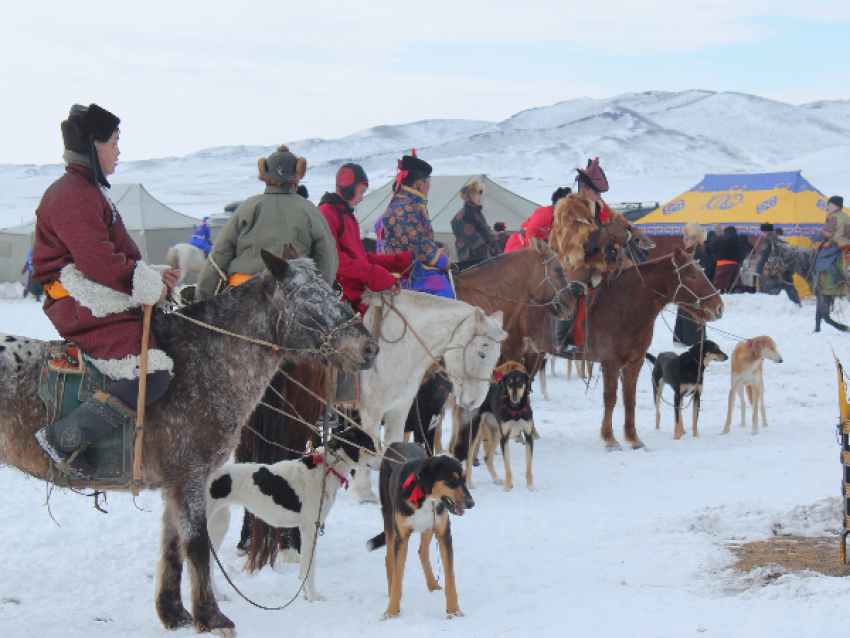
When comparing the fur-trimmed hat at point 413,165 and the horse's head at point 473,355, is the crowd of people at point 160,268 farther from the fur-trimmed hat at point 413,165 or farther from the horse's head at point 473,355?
the horse's head at point 473,355

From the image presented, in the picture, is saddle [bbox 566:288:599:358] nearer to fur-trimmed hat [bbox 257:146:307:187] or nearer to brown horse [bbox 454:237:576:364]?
brown horse [bbox 454:237:576:364]

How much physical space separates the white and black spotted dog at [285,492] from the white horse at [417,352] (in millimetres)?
1397

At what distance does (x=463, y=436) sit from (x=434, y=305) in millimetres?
1549

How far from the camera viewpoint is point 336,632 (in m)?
4.24

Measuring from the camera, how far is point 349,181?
606 cm

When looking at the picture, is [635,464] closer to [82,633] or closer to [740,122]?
[82,633]

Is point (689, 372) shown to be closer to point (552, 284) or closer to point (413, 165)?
point (552, 284)

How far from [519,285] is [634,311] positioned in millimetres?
1535

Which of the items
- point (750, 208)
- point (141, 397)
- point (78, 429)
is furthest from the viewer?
point (750, 208)

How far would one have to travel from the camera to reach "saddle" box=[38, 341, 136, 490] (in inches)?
148

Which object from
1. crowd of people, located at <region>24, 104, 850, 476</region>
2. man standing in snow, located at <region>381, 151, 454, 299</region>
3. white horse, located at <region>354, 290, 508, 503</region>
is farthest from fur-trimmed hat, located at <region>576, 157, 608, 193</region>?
white horse, located at <region>354, 290, 508, 503</region>

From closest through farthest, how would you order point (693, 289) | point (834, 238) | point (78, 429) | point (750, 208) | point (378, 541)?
1. point (78, 429)
2. point (378, 541)
3. point (693, 289)
4. point (834, 238)
5. point (750, 208)

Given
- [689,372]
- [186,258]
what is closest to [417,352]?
[689,372]

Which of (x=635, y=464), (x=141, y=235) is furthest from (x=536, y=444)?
(x=141, y=235)
